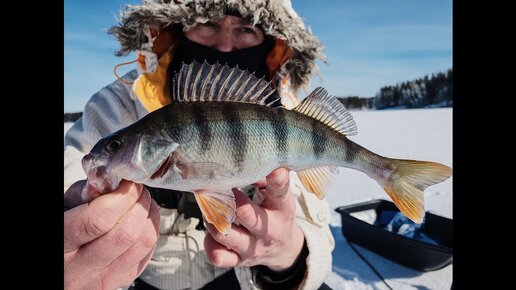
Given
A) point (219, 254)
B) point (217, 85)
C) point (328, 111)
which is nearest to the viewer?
point (217, 85)

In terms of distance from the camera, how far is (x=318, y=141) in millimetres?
1138

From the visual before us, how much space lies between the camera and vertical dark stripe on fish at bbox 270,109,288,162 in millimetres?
1081

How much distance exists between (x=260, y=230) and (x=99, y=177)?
2.11 ft

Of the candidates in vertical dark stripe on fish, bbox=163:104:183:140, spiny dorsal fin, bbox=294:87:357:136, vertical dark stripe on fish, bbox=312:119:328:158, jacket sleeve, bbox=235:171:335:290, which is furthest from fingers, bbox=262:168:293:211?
jacket sleeve, bbox=235:171:335:290

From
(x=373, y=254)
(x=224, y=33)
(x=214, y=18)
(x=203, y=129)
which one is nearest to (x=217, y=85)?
(x=203, y=129)

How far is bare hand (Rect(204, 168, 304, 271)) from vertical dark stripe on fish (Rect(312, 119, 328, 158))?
13cm

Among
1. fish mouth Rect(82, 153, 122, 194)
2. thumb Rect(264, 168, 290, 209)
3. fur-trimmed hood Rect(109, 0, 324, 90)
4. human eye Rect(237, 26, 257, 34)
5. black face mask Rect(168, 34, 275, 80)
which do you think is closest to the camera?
fish mouth Rect(82, 153, 122, 194)

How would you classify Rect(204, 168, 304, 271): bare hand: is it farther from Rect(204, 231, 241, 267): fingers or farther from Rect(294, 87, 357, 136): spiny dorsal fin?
Rect(294, 87, 357, 136): spiny dorsal fin

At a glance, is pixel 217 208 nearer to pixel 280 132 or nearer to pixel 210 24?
pixel 280 132

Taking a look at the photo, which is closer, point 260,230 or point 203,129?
point 203,129

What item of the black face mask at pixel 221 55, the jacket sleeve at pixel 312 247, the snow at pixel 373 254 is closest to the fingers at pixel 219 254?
the jacket sleeve at pixel 312 247

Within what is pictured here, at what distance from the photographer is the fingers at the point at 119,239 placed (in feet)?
3.44
